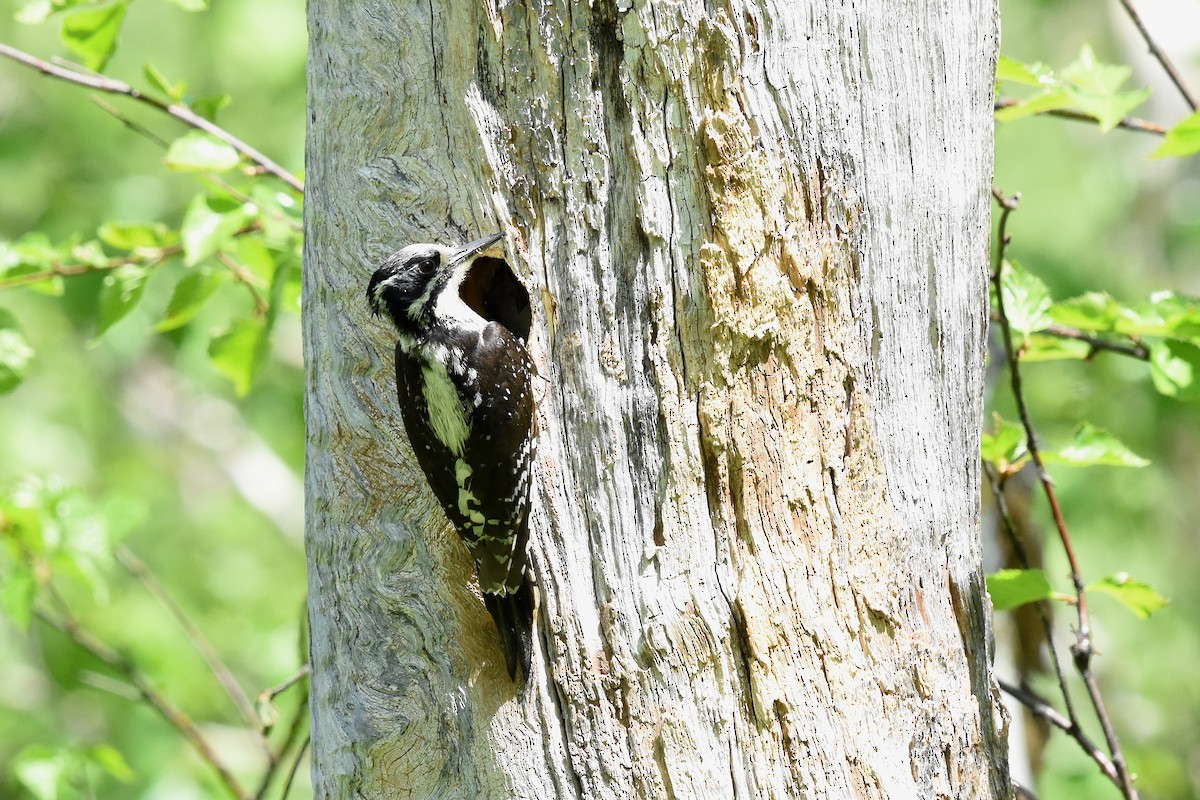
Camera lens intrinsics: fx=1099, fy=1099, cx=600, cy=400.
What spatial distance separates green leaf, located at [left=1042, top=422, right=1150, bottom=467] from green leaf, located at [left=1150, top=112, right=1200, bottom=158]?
751 mm

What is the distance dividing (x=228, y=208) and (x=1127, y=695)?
8367mm

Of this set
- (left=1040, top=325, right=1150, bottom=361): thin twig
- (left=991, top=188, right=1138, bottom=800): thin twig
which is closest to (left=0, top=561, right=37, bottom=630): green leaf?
(left=991, top=188, right=1138, bottom=800): thin twig

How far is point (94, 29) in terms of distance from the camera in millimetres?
3281

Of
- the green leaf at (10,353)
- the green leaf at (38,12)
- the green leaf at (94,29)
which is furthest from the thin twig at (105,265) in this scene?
the green leaf at (38,12)

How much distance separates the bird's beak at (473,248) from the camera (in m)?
2.51

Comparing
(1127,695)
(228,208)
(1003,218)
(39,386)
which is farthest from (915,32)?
(39,386)

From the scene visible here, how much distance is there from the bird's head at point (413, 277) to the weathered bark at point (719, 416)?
0.08 m

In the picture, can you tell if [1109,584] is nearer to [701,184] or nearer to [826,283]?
[826,283]

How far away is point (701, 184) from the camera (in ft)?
7.90

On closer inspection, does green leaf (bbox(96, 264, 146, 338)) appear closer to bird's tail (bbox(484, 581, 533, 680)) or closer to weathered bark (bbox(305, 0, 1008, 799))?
weathered bark (bbox(305, 0, 1008, 799))

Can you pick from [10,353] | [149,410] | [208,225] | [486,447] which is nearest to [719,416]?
[486,447]

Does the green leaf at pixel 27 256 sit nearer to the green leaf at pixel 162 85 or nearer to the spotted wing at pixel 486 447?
the green leaf at pixel 162 85

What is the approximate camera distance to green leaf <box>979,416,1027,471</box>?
122 inches

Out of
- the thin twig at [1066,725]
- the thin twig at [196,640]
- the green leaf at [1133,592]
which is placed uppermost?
the thin twig at [196,640]
